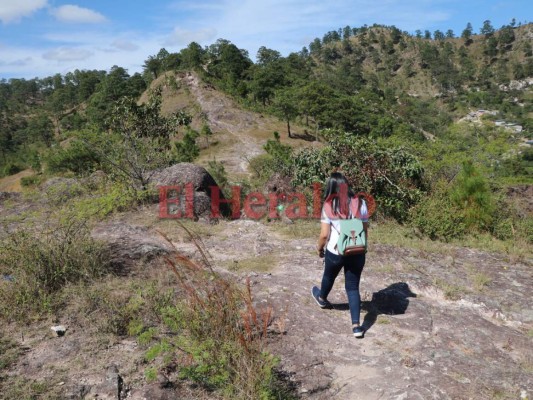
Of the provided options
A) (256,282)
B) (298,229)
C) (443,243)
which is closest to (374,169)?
(443,243)

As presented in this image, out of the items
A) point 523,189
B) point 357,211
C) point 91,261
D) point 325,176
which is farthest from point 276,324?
point 523,189

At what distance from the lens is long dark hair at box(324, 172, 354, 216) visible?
13.0ft

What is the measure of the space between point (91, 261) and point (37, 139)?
70.8m

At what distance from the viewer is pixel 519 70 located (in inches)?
4587

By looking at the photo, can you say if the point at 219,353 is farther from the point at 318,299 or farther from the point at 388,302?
the point at 388,302

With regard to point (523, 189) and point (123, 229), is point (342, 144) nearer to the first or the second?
point (123, 229)

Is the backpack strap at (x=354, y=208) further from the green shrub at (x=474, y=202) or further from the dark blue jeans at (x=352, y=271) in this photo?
the green shrub at (x=474, y=202)

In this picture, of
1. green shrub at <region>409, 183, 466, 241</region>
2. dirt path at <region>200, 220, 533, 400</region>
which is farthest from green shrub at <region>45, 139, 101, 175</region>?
dirt path at <region>200, 220, 533, 400</region>

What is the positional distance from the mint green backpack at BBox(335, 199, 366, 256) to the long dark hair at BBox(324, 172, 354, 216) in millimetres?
120

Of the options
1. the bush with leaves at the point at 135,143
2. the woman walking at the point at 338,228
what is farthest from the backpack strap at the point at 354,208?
the bush with leaves at the point at 135,143

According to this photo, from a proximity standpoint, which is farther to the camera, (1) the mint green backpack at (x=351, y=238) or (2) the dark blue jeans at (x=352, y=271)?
(2) the dark blue jeans at (x=352, y=271)

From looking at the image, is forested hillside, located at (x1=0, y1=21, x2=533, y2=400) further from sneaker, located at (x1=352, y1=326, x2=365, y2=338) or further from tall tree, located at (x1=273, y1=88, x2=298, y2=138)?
tall tree, located at (x1=273, y1=88, x2=298, y2=138)

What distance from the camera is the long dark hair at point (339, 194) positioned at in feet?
13.0

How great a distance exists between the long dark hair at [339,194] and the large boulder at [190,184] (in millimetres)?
6061
